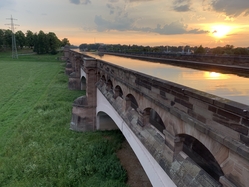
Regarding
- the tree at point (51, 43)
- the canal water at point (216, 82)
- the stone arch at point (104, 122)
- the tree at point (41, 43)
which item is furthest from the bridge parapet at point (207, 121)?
the tree at point (51, 43)

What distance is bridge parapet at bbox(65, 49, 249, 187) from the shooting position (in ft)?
11.3

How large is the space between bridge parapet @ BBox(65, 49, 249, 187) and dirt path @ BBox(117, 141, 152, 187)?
4.24 m

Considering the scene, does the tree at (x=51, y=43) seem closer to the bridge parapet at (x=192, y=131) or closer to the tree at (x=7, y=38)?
the tree at (x=7, y=38)

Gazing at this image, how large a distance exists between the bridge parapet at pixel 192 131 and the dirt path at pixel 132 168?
424 centimetres

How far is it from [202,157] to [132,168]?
6015mm

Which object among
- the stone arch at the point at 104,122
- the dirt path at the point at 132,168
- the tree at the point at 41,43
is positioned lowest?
the dirt path at the point at 132,168

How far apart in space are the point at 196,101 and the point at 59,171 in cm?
1013

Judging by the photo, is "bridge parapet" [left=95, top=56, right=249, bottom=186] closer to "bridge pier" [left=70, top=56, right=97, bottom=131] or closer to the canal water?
the canal water

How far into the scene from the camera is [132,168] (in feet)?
41.7

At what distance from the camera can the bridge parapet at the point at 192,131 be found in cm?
343

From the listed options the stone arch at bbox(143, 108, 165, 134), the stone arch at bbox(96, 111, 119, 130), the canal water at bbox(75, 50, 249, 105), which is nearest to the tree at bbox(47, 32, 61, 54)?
the stone arch at bbox(96, 111, 119, 130)

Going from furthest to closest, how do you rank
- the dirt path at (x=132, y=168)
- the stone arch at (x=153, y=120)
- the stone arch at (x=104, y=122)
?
the stone arch at (x=104, y=122) < the dirt path at (x=132, y=168) < the stone arch at (x=153, y=120)

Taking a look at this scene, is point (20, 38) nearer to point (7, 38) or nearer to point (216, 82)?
point (7, 38)

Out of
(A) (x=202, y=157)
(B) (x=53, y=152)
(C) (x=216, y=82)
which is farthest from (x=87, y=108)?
(C) (x=216, y=82)
